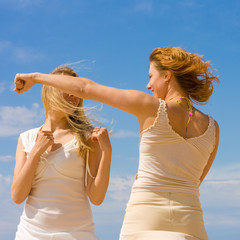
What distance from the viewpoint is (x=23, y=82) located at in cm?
398

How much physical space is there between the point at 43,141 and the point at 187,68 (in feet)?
6.48

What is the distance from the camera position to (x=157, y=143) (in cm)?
299

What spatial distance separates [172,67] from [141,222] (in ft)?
4.39

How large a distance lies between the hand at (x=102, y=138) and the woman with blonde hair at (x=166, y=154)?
3.46ft

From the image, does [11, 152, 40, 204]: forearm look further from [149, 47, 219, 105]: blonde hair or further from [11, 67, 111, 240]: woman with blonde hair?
[149, 47, 219, 105]: blonde hair

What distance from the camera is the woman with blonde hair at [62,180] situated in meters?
4.13

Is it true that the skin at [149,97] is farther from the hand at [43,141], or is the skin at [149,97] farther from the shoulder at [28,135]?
the shoulder at [28,135]

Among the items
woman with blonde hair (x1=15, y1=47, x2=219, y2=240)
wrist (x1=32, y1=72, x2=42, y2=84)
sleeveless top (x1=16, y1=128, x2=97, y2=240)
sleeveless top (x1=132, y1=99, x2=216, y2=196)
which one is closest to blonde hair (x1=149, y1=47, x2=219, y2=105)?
woman with blonde hair (x1=15, y1=47, x2=219, y2=240)

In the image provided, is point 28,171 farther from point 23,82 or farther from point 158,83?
point 158,83

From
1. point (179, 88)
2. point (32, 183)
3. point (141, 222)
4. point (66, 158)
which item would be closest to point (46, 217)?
point (32, 183)

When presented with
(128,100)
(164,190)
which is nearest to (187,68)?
(128,100)

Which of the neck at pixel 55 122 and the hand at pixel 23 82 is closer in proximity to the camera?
the hand at pixel 23 82

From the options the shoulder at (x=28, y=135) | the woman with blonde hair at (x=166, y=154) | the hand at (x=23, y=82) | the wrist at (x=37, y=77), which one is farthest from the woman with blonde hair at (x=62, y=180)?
the woman with blonde hair at (x=166, y=154)

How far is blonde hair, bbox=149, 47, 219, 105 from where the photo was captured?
3.23 meters
